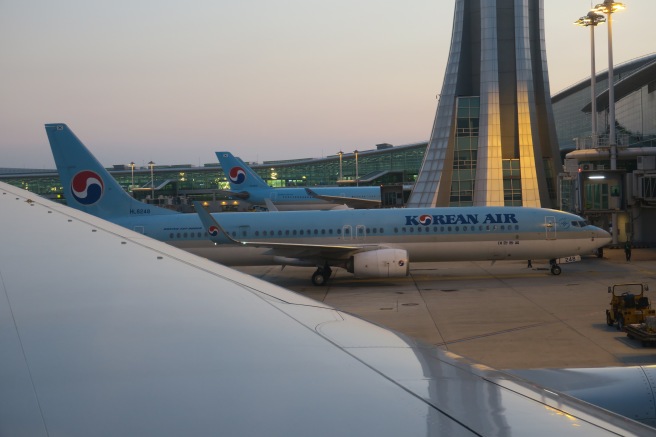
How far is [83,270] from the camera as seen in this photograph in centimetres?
396

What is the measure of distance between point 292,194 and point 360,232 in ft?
149

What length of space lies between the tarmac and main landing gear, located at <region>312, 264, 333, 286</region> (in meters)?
0.47

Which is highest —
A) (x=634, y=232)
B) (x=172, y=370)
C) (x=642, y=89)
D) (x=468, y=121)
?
(x=642, y=89)

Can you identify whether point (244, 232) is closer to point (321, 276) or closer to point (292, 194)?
point (321, 276)

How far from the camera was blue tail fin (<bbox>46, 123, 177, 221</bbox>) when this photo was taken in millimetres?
27469

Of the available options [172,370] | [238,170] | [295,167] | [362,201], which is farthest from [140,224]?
[295,167]

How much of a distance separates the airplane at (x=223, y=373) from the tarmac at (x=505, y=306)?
10.5m

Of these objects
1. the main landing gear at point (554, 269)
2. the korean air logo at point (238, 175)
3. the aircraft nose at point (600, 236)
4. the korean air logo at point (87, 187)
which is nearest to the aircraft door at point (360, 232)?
the main landing gear at point (554, 269)

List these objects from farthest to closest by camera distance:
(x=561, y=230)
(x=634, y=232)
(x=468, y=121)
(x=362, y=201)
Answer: (x=362, y=201)
(x=468, y=121)
(x=634, y=232)
(x=561, y=230)

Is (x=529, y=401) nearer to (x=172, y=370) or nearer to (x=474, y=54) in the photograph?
(x=172, y=370)

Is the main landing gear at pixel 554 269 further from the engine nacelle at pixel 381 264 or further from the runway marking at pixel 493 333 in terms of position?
the runway marking at pixel 493 333

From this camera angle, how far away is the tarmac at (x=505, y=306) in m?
Answer: 14.8

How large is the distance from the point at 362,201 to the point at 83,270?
198ft

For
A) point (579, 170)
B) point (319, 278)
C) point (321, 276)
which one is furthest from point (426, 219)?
point (579, 170)
